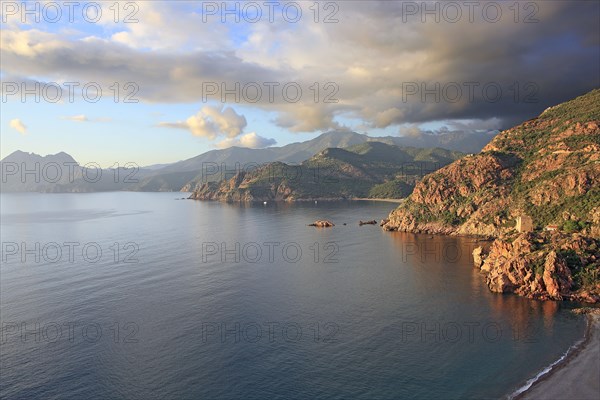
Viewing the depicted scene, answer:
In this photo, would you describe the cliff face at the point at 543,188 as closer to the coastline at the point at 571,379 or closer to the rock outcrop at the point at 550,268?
the rock outcrop at the point at 550,268

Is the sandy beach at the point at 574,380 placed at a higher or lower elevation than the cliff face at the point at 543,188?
lower

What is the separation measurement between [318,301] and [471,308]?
35.1 m

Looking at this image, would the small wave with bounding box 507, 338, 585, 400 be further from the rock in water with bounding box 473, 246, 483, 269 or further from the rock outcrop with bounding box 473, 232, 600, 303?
the rock in water with bounding box 473, 246, 483, 269

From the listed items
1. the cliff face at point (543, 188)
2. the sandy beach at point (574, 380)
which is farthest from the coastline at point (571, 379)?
the cliff face at point (543, 188)

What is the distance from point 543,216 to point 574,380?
→ 102 metres

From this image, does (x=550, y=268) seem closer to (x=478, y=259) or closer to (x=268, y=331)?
(x=478, y=259)

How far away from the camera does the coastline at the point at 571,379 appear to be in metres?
57.9

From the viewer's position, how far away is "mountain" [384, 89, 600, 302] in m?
97.6

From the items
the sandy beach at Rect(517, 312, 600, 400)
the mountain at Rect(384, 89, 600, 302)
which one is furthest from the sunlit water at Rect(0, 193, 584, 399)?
the mountain at Rect(384, 89, 600, 302)

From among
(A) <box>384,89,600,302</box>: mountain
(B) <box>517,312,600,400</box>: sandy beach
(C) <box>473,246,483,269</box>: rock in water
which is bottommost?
(B) <box>517,312,600,400</box>: sandy beach

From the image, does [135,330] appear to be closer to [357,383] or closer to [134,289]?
[134,289]

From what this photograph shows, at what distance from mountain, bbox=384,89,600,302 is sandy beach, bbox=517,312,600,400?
30.0 m

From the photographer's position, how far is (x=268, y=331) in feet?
265

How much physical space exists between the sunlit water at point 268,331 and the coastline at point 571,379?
1.76m
